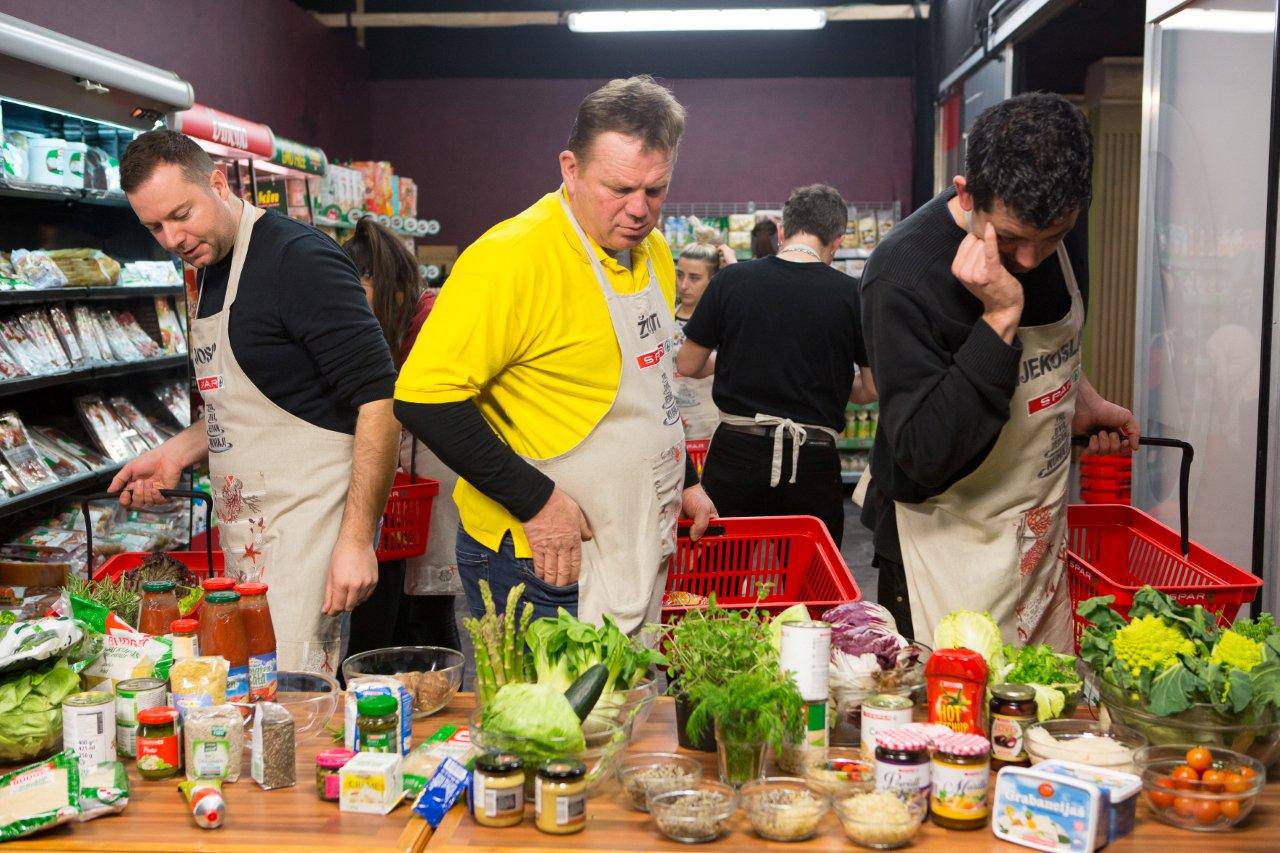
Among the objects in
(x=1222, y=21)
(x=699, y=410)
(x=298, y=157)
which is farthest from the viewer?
(x=298, y=157)

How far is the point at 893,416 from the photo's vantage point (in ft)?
7.29

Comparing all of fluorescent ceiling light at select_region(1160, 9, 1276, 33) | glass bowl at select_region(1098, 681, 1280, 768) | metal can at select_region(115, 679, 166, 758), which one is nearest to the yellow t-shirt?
metal can at select_region(115, 679, 166, 758)

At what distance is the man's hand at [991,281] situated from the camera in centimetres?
207

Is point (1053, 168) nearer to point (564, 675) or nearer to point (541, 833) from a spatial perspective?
point (564, 675)

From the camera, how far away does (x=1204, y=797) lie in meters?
1.67

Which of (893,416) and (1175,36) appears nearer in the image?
(893,416)

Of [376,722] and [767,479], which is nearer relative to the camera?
[376,722]

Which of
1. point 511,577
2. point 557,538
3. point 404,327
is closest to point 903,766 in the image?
point 557,538

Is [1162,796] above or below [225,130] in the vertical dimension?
below

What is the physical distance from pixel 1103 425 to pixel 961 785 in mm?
1437

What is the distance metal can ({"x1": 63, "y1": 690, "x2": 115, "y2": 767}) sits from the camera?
181cm

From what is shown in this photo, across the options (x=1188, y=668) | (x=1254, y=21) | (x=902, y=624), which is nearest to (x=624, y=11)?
(x=1254, y=21)

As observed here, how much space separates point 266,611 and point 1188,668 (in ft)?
5.01

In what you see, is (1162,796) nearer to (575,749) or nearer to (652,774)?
(652,774)
